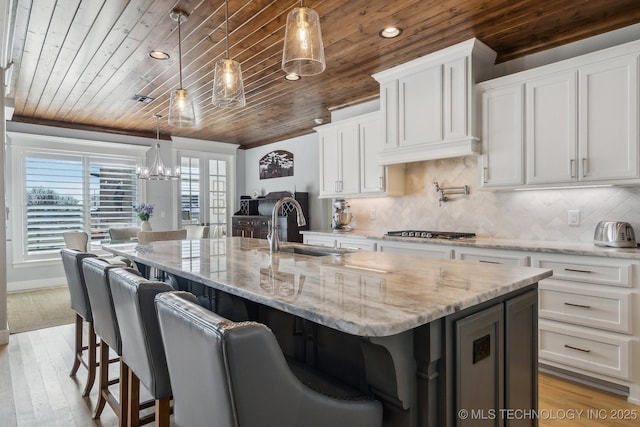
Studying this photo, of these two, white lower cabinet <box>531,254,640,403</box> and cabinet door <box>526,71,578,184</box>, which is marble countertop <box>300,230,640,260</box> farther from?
cabinet door <box>526,71,578,184</box>

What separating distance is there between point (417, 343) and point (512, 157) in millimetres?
2492

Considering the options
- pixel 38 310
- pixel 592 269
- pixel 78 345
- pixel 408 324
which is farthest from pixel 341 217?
pixel 408 324

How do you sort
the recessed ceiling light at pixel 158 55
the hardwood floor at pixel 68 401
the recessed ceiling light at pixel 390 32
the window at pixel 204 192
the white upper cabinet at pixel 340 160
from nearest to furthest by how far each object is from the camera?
the hardwood floor at pixel 68 401, the recessed ceiling light at pixel 390 32, the recessed ceiling light at pixel 158 55, the white upper cabinet at pixel 340 160, the window at pixel 204 192

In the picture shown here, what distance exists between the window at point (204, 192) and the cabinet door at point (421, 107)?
14.4ft

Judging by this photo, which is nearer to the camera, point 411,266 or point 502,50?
point 411,266

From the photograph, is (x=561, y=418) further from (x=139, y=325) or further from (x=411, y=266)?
(x=139, y=325)

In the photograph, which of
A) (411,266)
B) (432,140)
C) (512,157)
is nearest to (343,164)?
(432,140)

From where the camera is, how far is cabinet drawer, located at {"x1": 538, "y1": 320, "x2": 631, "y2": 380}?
2352mm

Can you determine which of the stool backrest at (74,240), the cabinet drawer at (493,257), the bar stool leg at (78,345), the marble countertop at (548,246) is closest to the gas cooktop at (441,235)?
the marble countertop at (548,246)

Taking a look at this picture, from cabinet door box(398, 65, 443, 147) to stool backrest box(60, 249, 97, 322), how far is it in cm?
283

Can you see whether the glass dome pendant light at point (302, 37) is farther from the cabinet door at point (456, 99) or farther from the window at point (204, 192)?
the window at point (204, 192)

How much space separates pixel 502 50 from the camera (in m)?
3.18

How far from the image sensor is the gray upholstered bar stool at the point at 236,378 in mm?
807

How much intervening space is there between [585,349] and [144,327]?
278 centimetres
